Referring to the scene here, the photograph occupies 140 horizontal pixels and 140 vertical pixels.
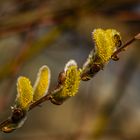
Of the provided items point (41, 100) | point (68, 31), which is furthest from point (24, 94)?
point (68, 31)

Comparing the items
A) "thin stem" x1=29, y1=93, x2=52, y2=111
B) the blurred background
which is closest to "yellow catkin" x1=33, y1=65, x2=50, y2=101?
"thin stem" x1=29, y1=93, x2=52, y2=111

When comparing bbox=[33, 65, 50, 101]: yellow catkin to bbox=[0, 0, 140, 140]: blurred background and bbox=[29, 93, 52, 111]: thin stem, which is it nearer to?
bbox=[29, 93, 52, 111]: thin stem

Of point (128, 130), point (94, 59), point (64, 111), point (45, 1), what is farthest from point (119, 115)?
point (94, 59)

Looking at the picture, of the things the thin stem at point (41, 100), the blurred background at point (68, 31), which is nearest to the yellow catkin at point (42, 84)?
the thin stem at point (41, 100)

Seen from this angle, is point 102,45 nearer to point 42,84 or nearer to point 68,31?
point 42,84

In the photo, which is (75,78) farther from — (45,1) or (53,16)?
(45,1)

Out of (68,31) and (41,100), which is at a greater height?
(68,31)

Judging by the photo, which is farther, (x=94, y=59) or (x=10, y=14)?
(x=10, y=14)

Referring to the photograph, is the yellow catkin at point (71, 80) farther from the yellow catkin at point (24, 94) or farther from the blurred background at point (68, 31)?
the blurred background at point (68, 31)
